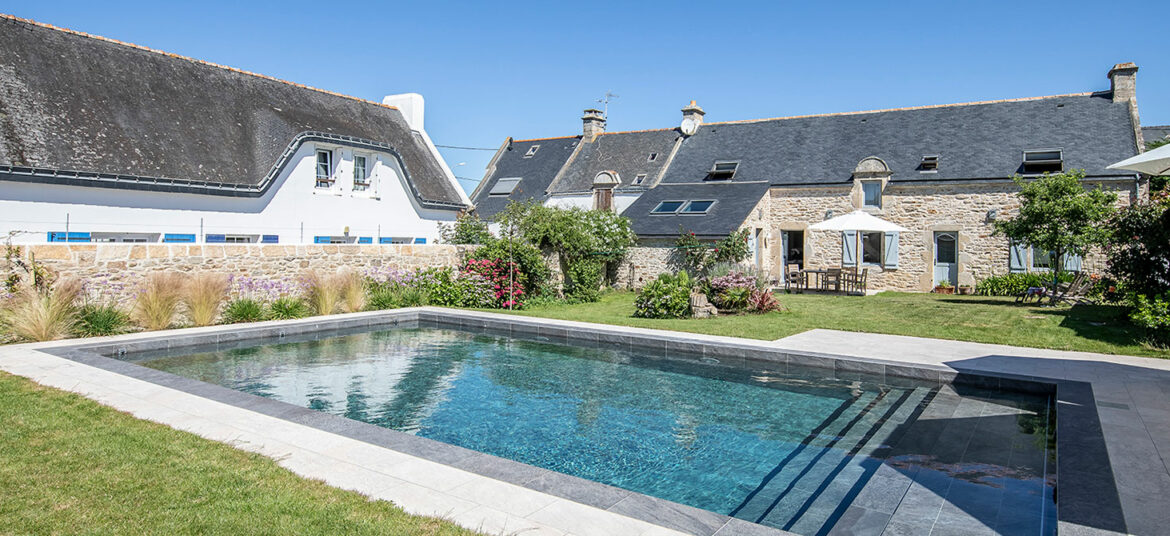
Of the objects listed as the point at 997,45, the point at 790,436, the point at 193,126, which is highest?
the point at 997,45

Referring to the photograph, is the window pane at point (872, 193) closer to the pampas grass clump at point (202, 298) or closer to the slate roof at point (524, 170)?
the slate roof at point (524, 170)

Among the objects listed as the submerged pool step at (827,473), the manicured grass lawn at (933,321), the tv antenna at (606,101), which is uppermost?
the tv antenna at (606,101)

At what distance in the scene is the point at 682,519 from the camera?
360 cm

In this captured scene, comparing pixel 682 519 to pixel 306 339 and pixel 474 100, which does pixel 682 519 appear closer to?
pixel 306 339

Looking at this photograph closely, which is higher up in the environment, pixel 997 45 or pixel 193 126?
pixel 997 45

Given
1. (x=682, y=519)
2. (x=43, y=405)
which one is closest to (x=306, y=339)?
(x=43, y=405)

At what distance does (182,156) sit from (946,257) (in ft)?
71.6

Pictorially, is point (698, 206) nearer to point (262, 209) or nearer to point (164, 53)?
point (262, 209)

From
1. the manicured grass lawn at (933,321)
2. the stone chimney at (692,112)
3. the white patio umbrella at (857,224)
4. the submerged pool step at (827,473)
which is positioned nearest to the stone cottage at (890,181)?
the stone chimney at (692,112)

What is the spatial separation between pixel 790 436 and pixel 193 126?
54.9ft

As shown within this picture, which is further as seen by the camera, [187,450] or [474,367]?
[474,367]

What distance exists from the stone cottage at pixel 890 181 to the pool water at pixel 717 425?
11.6 metres

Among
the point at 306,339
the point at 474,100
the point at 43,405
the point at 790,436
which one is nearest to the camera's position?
the point at 43,405

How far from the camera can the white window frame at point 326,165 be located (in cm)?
1861
